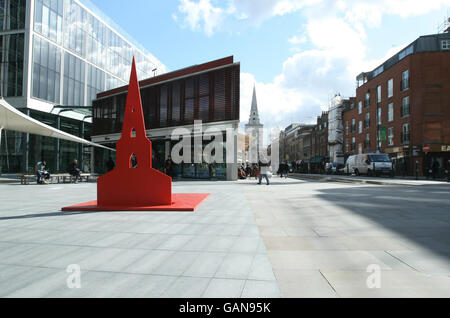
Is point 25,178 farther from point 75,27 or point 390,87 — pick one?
point 390,87

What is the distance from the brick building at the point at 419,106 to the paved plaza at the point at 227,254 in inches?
1107

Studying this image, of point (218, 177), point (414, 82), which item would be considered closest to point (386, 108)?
point (414, 82)

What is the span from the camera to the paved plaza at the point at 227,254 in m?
2.54

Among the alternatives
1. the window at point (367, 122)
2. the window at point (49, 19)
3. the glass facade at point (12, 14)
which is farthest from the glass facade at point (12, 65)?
the window at point (367, 122)

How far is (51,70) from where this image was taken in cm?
2945

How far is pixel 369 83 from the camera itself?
40.8m

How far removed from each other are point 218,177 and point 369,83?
3131 centimetres

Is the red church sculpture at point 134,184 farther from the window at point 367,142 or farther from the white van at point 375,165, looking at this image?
the window at point 367,142

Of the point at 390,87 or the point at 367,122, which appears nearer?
the point at 390,87

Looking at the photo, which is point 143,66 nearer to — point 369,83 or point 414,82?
point 369,83

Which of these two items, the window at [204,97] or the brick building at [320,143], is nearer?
the window at [204,97]

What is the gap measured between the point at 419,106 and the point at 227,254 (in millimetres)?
33909
